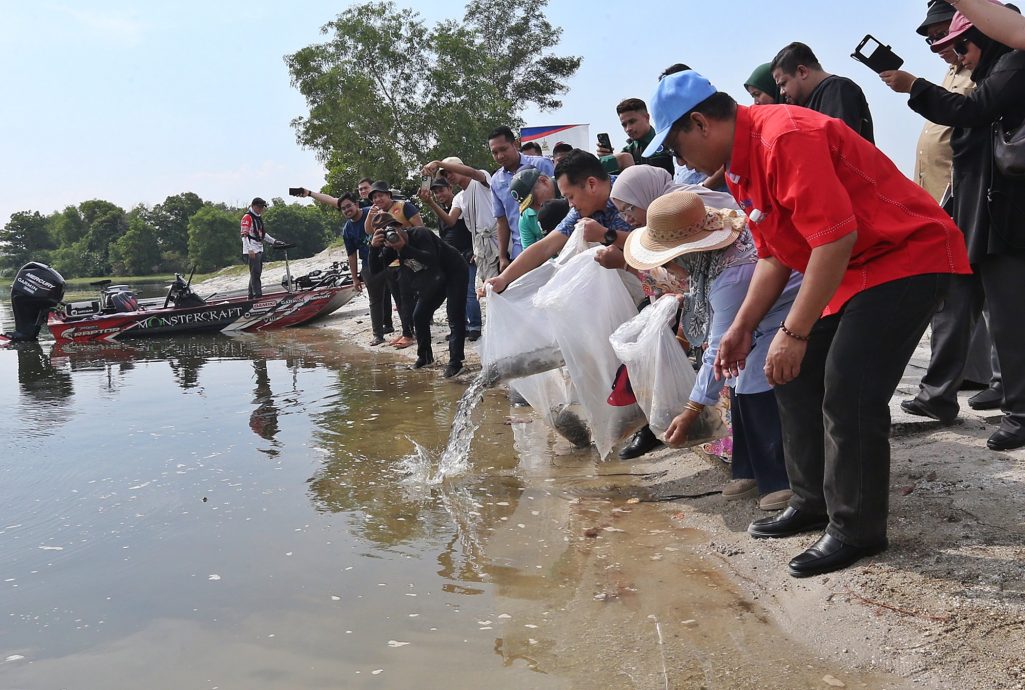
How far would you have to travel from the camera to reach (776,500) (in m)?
3.42

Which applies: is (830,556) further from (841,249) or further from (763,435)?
(841,249)

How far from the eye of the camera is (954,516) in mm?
3002

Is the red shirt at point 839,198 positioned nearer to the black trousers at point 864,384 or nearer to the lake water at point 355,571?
the black trousers at point 864,384

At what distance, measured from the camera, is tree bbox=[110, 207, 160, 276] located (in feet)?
271

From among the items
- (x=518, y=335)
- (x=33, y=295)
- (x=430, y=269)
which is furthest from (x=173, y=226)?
(x=518, y=335)

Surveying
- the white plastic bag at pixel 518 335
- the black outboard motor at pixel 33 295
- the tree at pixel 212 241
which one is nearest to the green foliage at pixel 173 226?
the tree at pixel 212 241

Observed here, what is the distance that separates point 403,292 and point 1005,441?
659 cm

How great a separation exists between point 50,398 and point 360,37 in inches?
933

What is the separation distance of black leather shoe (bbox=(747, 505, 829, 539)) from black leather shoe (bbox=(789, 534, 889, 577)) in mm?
346

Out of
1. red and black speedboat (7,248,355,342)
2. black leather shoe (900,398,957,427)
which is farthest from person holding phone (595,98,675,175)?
red and black speedboat (7,248,355,342)

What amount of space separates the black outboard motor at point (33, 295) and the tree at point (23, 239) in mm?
92790

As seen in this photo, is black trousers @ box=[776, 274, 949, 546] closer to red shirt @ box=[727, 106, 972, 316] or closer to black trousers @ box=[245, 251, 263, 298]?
red shirt @ box=[727, 106, 972, 316]

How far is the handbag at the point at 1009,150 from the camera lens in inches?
131

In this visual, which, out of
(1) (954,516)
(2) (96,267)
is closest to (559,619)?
(1) (954,516)
